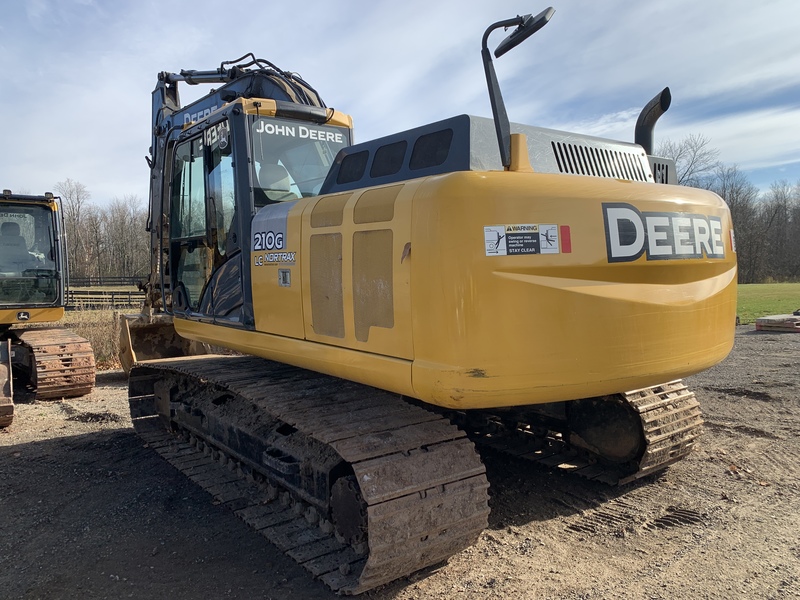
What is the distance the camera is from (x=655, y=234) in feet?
9.39

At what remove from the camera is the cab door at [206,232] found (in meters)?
4.26

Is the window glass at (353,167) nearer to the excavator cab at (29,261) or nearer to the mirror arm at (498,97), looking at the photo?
the mirror arm at (498,97)

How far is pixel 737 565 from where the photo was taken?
3320 millimetres

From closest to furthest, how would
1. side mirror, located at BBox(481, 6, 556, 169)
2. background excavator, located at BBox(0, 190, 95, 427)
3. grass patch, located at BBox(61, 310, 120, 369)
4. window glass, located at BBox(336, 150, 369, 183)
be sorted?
side mirror, located at BBox(481, 6, 556, 169) → window glass, located at BBox(336, 150, 369, 183) → background excavator, located at BBox(0, 190, 95, 427) → grass patch, located at BBox(61, 310, 120, 369)

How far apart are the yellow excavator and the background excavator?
4190 millimetres

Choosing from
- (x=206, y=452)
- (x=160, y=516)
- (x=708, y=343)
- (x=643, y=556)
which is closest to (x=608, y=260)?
(x=708, y=343)

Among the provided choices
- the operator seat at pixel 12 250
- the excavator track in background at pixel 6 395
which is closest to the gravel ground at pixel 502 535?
the excavator track in background at pixel 6 395

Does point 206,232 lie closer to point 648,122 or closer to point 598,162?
point 598,162

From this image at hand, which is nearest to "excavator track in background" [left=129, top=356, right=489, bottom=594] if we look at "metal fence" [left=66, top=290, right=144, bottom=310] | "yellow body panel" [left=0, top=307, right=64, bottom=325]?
"yellow body panel" [left=0, top=307, right=64, bottom=325]

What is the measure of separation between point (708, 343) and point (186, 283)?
3.84 metres

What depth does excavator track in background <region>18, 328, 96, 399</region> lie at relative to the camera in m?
7.93

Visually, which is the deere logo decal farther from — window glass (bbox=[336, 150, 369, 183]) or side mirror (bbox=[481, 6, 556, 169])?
window glass (bbox=[336, 150, 369, 183])

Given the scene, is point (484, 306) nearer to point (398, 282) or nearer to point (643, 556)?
point (398, 282)

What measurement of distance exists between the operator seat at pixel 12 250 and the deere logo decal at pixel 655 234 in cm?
853
